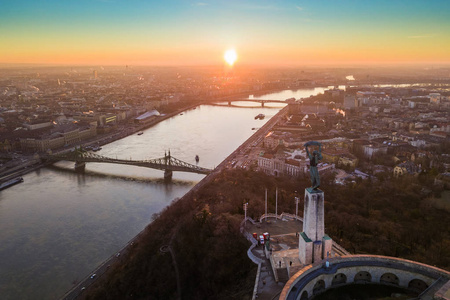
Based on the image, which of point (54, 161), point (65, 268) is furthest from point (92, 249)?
point (54, 161)

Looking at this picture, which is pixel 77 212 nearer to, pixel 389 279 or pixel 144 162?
pixel 144 162

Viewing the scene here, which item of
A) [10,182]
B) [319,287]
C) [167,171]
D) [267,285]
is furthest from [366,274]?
[10,182]

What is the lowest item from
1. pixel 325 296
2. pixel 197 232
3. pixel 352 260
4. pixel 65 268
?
pixel 65 268

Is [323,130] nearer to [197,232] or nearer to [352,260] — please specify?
[197,232]

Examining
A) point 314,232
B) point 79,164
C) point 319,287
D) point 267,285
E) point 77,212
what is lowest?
point 77,212

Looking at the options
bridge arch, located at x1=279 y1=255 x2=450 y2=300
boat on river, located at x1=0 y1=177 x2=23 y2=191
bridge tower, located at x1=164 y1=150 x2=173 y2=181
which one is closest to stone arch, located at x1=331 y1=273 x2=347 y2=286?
bridge arch, located at x1=279 y1=255 x2=450 y2=300

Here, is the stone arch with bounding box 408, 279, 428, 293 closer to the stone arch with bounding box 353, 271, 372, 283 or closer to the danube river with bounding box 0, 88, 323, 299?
the stone arch with bounding box 353, 271, 372, 283
